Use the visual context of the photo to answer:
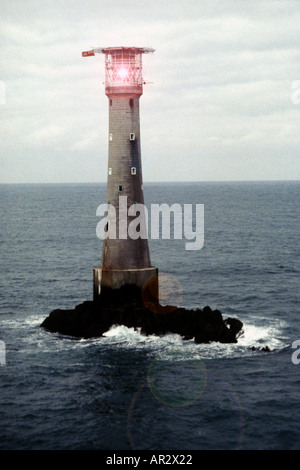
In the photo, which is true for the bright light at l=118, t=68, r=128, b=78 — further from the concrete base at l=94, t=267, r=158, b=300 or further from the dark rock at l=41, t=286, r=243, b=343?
the dark rock at l=41, t=286, r=243, b=343

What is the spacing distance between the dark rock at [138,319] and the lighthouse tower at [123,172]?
1.38 m

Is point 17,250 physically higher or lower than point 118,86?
lower

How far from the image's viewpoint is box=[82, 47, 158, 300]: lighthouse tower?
54.2 m

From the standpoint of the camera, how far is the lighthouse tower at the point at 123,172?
178 feet

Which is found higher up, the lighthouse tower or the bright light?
the bright light

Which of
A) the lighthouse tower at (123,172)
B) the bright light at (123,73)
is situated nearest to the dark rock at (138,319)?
the lighthouse tower at (123,172)

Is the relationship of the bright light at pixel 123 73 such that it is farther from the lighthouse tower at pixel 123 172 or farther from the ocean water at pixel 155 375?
the ocean water at pixel 155 375

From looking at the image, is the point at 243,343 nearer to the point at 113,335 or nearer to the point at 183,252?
the point at 113,335

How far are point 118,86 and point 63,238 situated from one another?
2774 inches

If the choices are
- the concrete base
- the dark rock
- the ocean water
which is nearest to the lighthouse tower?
the concrete base

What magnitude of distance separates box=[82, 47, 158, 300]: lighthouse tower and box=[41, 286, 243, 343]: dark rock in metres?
1.38

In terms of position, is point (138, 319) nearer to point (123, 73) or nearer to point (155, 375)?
point (155, 375)

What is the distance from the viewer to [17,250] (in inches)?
4144
